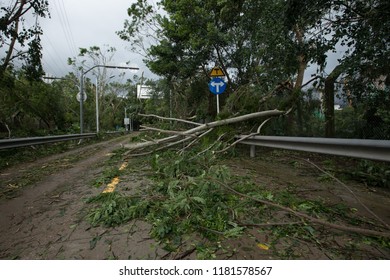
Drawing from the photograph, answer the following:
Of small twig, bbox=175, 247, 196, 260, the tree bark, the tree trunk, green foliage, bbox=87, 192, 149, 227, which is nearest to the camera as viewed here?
small twig, bbox=175, 247, 196, 260

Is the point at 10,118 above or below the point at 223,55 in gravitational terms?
below

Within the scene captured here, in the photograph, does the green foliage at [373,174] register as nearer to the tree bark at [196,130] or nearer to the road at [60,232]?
the tree bark at [196,130]

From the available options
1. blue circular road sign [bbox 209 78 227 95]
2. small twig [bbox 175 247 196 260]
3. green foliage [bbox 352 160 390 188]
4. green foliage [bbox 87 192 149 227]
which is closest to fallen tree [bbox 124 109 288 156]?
green foliage [bbox 352 160 390 188]

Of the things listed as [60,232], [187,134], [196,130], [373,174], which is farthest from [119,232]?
[373,174]

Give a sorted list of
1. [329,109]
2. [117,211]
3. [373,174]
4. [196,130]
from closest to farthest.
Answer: [117,211]
[373,174]
[196,130]
[329,109]

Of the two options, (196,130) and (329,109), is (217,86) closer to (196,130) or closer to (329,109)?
(196,130)

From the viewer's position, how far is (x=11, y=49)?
32.1 feet

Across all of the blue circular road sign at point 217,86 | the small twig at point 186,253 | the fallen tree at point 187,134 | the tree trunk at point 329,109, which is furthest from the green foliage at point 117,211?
the blue circular road sign at point 217,86

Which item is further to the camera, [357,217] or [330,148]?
[330,148]

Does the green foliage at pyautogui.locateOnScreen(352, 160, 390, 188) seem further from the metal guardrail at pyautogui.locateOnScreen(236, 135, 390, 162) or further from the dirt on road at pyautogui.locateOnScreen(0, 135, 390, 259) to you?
the metal guardrail at pyautogui.locateOnScreen(236, 135, 390, 162)

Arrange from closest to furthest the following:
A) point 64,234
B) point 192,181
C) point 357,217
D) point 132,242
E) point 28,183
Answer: point 132,242 < point 64,234 < point 357,217 < point 192,181 < point 28,183

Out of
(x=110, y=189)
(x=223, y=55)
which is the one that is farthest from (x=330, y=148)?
(x=223, y=55)
